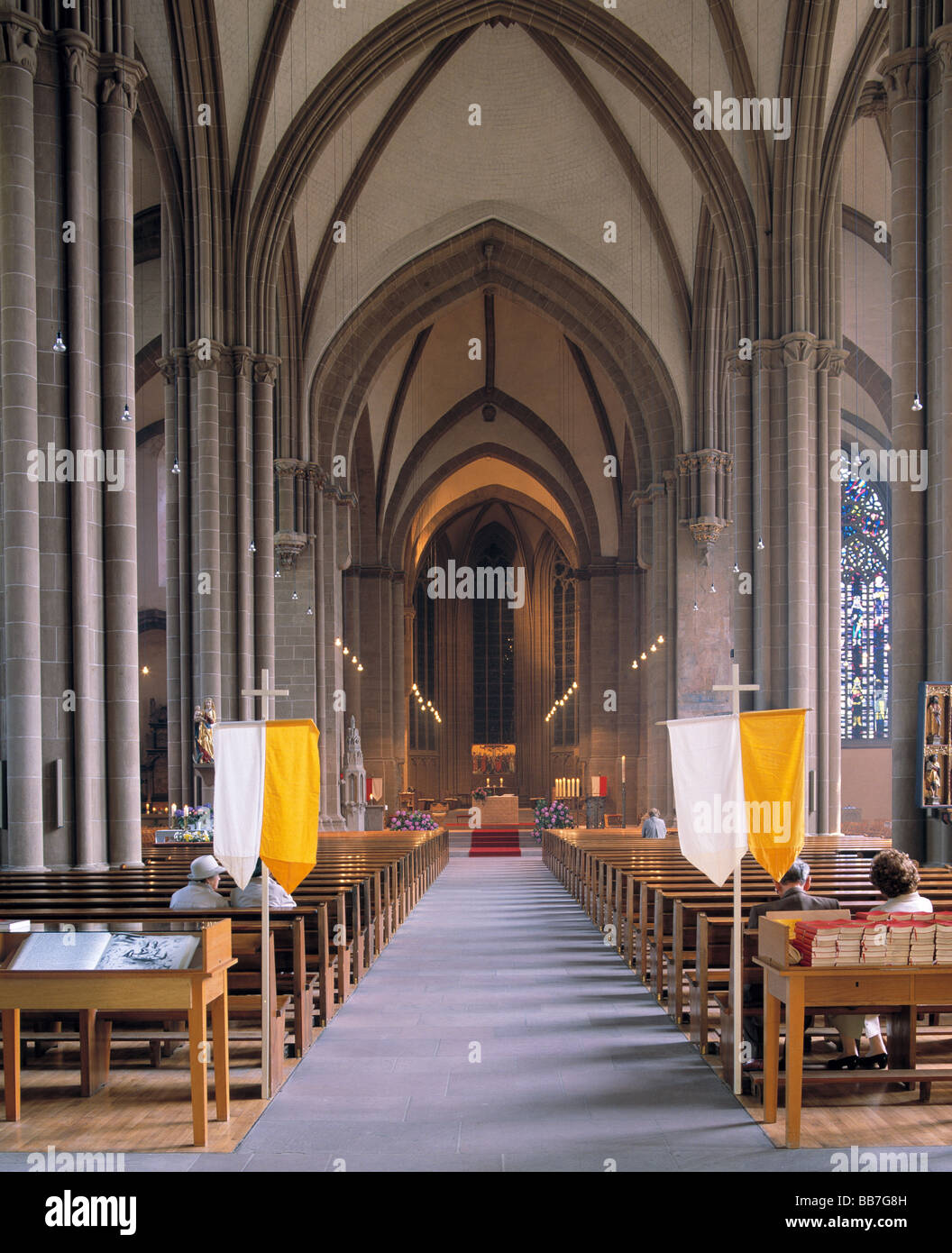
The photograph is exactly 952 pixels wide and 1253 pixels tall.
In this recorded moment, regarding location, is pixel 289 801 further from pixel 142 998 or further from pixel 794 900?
pixel 794 900

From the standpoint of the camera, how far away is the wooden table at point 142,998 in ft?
17.2

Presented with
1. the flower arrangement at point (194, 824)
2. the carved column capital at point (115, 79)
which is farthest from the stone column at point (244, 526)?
the carved column capital at point (115, 79)

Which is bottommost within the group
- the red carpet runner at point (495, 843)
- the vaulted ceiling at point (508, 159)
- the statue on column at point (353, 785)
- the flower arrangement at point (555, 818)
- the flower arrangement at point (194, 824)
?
the red carpet runner at point (495, 843)

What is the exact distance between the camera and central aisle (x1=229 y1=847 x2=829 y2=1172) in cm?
501

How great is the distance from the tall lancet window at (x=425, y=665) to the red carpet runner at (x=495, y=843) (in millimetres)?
11315

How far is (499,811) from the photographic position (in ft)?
121

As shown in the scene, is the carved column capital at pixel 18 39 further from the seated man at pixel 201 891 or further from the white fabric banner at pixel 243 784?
the seated man at pixel 201 891

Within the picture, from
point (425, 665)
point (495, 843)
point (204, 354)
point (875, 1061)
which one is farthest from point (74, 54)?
point (425, 665)

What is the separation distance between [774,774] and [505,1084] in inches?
88.6

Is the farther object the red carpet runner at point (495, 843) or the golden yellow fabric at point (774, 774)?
the red carpet runner at point (495, 843)

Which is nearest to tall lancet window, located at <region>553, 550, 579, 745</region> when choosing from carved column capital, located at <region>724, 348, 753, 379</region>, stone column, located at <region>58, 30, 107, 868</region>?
carved column capital, located at <region>724, 348, 753, 379</region>

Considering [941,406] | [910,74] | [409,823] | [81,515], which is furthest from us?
[409,823]

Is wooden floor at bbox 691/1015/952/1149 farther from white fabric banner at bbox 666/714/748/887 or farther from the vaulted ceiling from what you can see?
the vaulted ceiling
